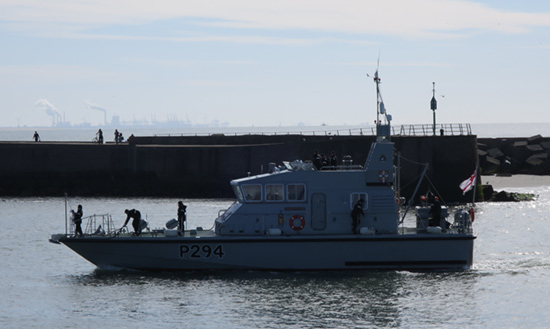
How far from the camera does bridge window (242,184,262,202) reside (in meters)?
22.6

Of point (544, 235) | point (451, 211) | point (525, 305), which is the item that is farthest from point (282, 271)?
point (451, 211)

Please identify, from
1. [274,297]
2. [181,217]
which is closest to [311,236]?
[274,297]

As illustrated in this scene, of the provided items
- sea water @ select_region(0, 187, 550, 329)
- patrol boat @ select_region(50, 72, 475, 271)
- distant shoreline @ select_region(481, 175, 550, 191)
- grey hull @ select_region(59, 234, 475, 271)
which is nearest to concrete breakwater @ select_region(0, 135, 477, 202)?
distant shoreline @ select_region(481, 175, 550, 191)

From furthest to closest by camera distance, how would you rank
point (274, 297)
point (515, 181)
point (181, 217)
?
point (515, 181), point (181, 217), point (274, 297)

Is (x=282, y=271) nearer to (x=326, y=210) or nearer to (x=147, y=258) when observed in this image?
(x=326, y=210)

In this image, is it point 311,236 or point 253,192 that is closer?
point 311,236

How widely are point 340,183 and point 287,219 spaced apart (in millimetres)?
1850

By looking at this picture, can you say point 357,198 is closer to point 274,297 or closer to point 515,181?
point 274,297

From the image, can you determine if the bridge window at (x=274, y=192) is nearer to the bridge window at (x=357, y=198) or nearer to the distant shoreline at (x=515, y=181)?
the bridge window at (x=357, y=198)

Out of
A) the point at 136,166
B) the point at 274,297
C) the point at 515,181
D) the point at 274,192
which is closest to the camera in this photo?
the point at 274,297

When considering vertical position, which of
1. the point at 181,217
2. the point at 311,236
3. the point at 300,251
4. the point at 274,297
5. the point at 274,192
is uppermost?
the point at 274,192

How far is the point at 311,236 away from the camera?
72.9 ft

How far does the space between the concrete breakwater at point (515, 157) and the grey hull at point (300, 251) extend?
119ft

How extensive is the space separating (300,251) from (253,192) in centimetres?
217
